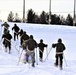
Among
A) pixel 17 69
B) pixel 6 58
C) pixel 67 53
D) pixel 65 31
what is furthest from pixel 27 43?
pixel 65 31

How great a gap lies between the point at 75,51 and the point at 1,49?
766 cm

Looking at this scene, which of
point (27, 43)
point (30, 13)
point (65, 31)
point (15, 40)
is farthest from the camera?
point (30, 13)

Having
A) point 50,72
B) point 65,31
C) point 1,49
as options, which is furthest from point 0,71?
point 65,31

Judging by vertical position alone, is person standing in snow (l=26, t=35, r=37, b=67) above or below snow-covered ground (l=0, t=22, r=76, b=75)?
above

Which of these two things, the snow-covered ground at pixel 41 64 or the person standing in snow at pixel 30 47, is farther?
the person standing in snow at pixel 30 47

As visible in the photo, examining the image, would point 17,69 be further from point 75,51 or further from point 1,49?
point 75,51

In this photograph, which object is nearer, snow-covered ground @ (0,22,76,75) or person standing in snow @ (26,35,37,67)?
snow-covered ground @ (0,22,76,75)

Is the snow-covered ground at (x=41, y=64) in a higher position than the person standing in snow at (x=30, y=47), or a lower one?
lower

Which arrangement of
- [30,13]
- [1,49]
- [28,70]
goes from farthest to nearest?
[30,13] < [1,49] < [28,70]

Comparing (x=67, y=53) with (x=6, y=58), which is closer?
(x=6, y=58)

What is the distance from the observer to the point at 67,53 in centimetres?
3141

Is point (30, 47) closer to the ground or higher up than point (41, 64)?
higher up

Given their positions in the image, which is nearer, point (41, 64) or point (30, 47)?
point (30, 47)

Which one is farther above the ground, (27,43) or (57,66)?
(27,43)
